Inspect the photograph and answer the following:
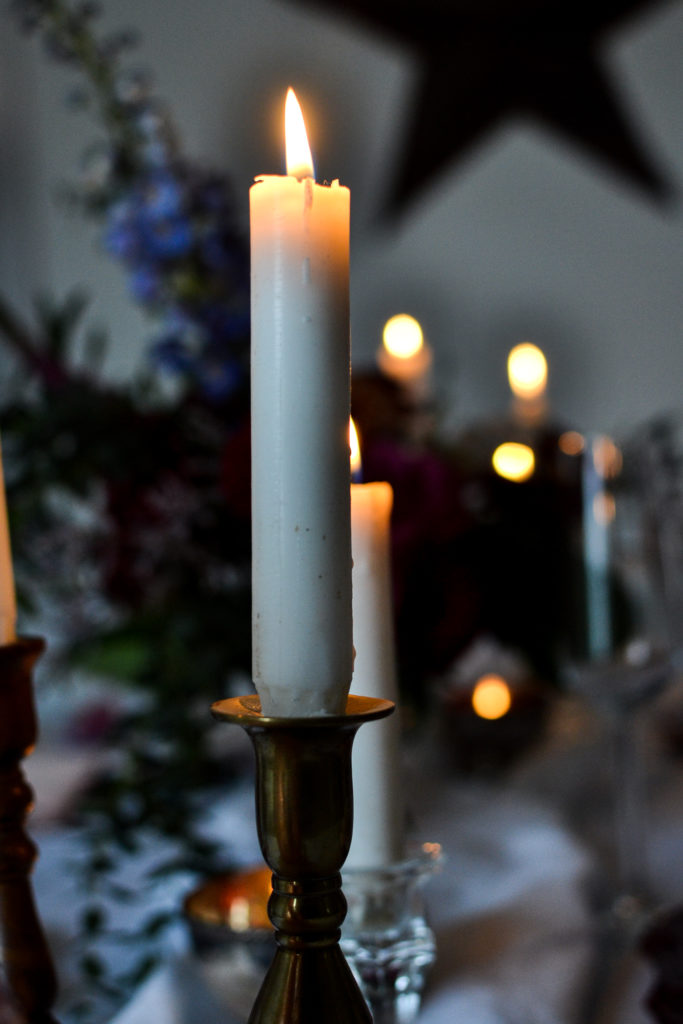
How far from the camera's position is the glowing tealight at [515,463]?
56cm

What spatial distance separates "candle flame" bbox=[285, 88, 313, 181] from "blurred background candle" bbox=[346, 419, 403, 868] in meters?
0.10

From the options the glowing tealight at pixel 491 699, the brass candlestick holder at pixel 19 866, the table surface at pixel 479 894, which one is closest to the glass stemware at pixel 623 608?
the table surface at pixel 479 894

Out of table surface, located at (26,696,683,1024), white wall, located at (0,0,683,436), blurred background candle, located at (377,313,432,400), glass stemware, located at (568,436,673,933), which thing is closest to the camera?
table surface, located at (26,696,683,1024)

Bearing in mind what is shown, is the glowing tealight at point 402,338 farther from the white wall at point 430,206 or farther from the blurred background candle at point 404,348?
the white wall at point 430,206

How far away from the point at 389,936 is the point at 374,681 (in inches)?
2.8

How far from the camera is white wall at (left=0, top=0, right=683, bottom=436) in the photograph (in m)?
1.69

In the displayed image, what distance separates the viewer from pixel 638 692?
0.46 metres

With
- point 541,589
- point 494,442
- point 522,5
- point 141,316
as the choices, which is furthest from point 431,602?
point 522,5

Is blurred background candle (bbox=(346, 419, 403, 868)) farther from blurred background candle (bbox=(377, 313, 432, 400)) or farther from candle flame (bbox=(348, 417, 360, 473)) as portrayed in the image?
blurred background candle (bbox=(377, 313, 432, 400))

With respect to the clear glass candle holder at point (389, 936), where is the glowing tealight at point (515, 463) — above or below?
above

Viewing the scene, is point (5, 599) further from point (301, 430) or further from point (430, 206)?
point (430, 206)

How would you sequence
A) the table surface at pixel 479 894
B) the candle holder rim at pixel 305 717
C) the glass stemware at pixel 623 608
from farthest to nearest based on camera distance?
the glass stemware at pixel 623 608
the table surface at pixel 479 894
the candle holder rim at pixel 305 717

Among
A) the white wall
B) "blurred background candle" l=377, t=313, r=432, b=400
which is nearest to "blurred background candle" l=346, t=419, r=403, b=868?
"blurred background candle" l=377, t=313, r=432, b=400

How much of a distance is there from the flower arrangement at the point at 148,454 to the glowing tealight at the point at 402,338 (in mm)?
309
